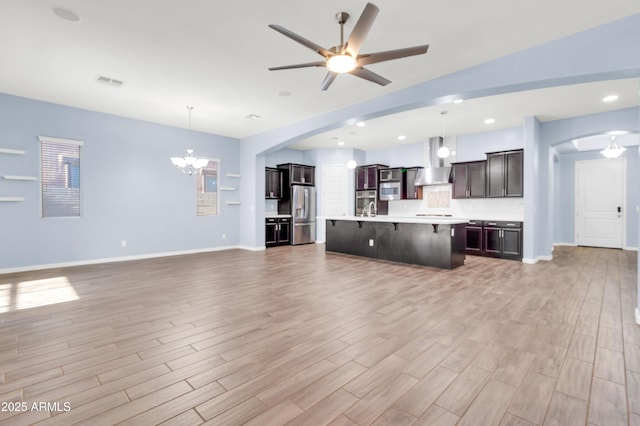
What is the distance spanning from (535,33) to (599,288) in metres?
3.64

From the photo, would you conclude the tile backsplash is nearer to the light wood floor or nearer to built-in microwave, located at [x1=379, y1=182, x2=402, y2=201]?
built-in microwave, located at [x1=379, y1=182, x2=402, y2=201]

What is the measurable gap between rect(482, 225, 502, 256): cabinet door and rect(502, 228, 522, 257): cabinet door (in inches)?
4.0

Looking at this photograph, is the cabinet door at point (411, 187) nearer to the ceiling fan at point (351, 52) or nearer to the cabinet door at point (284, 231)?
the cabinet door at point (284, 231)

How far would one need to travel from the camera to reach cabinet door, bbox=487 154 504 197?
23.0ft

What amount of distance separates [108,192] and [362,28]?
20.1 ft

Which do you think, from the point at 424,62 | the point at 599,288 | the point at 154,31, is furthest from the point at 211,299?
the point at 599,288

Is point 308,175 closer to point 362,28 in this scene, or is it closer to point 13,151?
point 13,151

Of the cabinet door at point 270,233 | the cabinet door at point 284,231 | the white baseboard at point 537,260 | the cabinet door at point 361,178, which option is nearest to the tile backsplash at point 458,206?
the white baseboard at point 537,260

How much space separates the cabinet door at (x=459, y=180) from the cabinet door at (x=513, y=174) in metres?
0.95

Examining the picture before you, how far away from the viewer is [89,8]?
2.89 m

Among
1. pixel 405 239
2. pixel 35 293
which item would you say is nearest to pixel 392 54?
pixel 405 239

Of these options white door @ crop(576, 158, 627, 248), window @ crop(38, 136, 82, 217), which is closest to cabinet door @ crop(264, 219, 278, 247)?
window @ crop(38, 136, 82, 217)

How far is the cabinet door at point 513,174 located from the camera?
672 centimetres

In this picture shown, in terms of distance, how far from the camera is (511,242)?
6.56 meters
